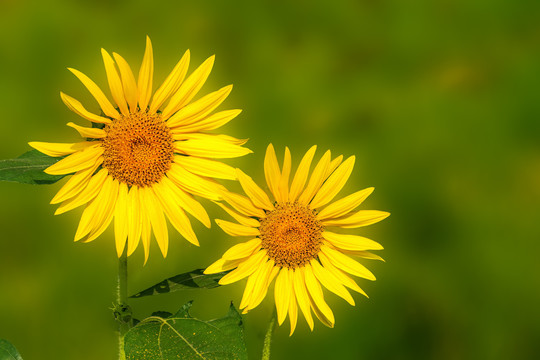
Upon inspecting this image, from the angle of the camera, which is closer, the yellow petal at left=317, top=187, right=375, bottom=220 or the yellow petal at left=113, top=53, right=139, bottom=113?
the yellow petal at left=113, top=53, right=139, bottom=113

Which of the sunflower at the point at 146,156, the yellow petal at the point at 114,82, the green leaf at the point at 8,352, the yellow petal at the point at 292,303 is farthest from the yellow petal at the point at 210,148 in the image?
the green leaf at the point at 8,352

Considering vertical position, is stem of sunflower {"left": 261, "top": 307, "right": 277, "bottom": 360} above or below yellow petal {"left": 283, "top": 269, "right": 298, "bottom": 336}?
below

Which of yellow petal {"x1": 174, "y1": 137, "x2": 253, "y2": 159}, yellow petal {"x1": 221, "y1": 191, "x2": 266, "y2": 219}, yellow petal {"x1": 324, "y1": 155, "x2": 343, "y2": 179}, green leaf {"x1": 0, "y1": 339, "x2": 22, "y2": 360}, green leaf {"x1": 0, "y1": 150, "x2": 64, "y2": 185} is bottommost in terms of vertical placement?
green leaf {"x1": 0, "y1": 339, "x2": 22, "y2": 360}

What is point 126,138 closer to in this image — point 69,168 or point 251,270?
point 69,168

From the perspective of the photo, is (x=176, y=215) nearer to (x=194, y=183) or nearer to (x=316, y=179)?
(x=194, y=183)

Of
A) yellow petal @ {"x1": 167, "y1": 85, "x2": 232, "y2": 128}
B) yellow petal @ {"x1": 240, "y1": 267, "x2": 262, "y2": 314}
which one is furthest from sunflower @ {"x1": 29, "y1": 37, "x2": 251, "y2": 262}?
yellow petal @ {"x1": 240, "y1": 267, "x2": 262, "y2": 314}

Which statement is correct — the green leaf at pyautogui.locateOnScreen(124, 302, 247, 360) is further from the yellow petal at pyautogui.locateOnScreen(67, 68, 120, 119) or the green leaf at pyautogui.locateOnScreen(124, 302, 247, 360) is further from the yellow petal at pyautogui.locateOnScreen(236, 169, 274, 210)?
the yellow petal at pyautogui.locateOnScreen(67, 68, 120, 119)

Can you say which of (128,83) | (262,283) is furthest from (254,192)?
(128,83)
